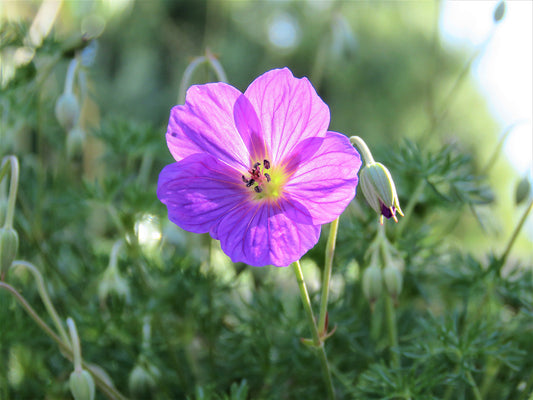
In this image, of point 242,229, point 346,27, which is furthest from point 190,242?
point 346,27

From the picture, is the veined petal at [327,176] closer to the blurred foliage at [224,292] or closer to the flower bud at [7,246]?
the blurred foliage at [224,292]

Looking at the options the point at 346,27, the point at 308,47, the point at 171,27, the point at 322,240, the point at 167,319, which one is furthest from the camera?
the point at 171,27

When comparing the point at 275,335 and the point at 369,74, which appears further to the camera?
the point at 369,74

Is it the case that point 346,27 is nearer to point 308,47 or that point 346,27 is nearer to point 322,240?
point 322,240

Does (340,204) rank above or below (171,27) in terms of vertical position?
below

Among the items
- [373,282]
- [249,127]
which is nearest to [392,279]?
[373,282]

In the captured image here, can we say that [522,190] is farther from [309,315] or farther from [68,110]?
[68,110]

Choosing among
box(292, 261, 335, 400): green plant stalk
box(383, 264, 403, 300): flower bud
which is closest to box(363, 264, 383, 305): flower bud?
box(383, 264, 403, 300): flower bud
